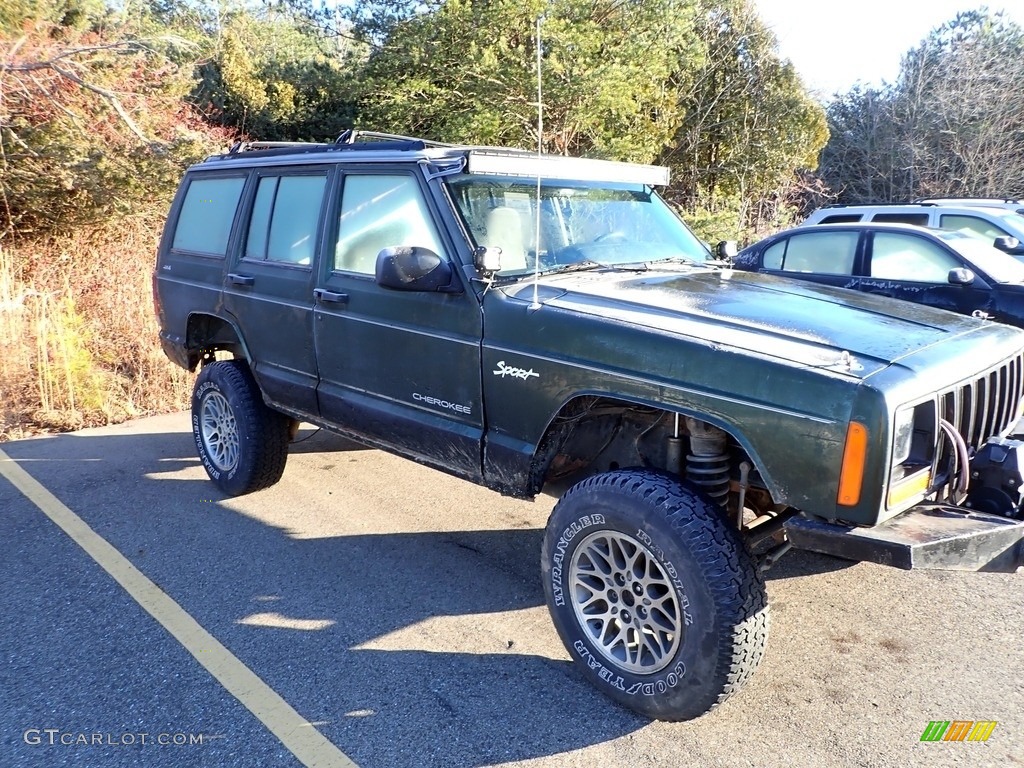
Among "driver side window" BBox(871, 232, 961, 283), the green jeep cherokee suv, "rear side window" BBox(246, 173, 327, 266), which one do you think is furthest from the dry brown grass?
"driver side window" BBox(871, 232, 961, 283)

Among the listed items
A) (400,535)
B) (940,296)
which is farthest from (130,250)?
(940,296)

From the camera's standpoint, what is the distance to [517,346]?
11.1 ft

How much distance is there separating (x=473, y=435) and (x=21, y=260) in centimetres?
889

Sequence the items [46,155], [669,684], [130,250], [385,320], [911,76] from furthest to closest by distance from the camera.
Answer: [911,76], [130,250], [46,155], [385,320], [669,684]

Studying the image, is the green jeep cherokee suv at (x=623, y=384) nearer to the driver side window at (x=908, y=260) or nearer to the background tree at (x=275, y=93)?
the driver side window at (x=908, y=260)

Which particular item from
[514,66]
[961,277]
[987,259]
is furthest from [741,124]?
[961,277]

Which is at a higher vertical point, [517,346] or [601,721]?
[517,346]

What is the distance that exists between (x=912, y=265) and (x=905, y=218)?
254 cm

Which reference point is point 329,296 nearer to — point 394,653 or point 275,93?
point 394,653

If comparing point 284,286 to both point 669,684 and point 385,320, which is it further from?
point 669,684

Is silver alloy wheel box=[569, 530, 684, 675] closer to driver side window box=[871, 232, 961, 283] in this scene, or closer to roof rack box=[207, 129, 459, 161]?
roof rack box=[207, 129, 459, 161]

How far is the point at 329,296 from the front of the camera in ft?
13.9

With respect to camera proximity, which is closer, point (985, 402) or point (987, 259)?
point (985, 402)

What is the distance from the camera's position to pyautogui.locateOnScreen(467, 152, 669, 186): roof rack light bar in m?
3.79
